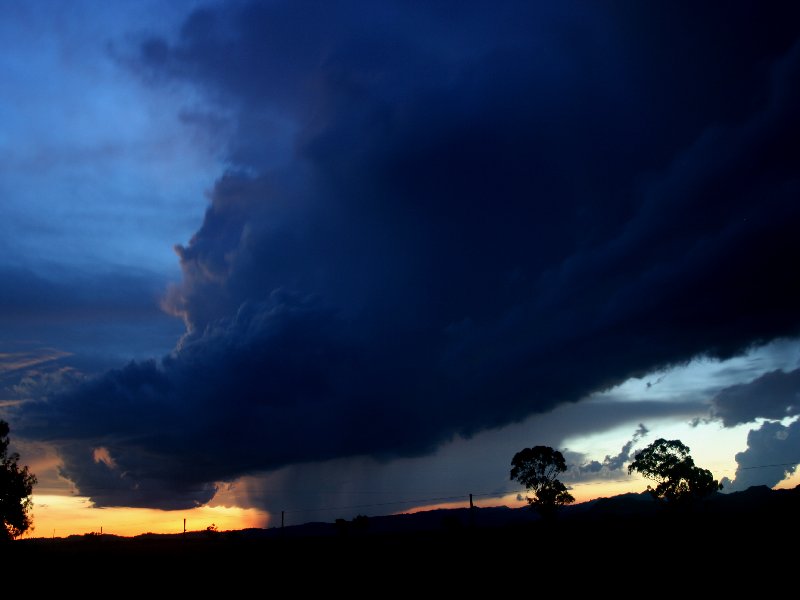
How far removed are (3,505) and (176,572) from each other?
58.3 m

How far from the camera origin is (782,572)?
24.9 metres

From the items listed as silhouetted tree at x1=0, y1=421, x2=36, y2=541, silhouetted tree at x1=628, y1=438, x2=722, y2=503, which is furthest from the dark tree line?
silhouetted tree at x1=0, y1=421, x2=36, y2=541

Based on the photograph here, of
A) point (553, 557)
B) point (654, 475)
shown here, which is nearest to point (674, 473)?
point (654, 475)

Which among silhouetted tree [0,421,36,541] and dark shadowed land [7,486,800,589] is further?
silhouetted tree [0,421,36,541]

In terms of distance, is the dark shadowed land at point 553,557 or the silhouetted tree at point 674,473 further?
Answer: the silhouetted tree at point 674,473

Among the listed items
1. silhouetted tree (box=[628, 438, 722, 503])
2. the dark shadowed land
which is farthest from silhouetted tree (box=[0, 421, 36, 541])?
silhouetted tree (box=[628, 438, 722, 503])

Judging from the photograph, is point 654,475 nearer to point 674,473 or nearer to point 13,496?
point 674,473

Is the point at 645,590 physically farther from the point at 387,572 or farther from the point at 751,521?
the point at 751,521

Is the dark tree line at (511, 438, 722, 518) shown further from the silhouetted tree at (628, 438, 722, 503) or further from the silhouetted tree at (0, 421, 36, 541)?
the silhouetted tree at (0, 421, 36, 541)

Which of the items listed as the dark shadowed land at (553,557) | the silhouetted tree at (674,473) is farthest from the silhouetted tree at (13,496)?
the silhouetted tree at (674,473)

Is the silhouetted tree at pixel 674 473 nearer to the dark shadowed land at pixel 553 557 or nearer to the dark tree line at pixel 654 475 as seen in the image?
the dark tree line at pixel 654 475

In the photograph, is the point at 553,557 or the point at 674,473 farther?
the point at 674,473

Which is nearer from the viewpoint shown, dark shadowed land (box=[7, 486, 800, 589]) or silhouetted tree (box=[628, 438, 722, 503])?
dark shadowed land (box=[7, 486, 800, 589])

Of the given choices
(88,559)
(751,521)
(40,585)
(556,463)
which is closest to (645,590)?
(751,521)
